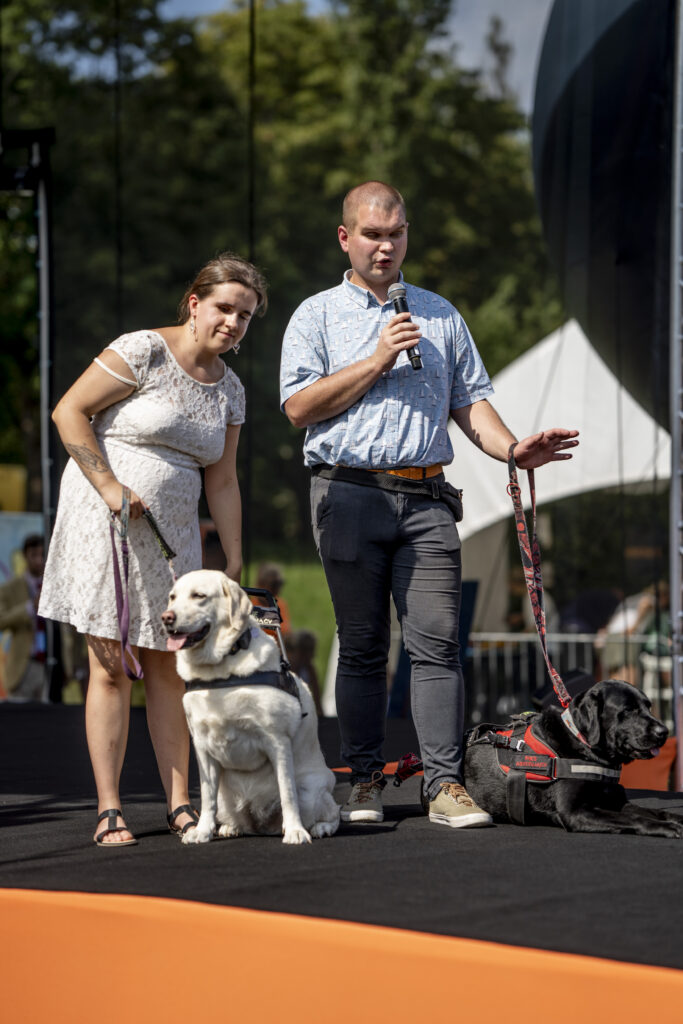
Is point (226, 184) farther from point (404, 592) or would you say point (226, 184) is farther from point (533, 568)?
point (404, 592)

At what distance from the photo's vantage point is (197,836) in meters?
2.81

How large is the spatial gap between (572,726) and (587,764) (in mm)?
101

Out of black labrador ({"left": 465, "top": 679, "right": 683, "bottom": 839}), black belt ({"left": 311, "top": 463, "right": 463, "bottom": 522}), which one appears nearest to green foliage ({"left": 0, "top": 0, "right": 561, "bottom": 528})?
black belt ({"left": 311, "top": 463, "right": 463, "bottom": 522})

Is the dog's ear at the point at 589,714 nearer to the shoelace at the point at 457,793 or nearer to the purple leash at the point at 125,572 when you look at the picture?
the shoelace at the point at 457,793

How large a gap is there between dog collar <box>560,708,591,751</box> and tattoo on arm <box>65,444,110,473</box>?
1.32 m

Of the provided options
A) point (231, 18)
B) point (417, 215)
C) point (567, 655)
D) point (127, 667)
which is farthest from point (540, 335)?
point (127, 667)

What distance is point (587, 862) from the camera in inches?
101

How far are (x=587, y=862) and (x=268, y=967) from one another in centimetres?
85

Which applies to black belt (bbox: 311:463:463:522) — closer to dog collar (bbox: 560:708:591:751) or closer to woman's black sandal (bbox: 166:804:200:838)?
dog collar (bbox: 560:708:591:751)

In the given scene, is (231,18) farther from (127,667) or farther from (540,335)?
(127,667)

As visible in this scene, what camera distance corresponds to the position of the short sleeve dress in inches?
113

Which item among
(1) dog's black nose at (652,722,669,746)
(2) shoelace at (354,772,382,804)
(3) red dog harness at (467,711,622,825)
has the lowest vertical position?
(2) shoelace at (354,772,382,804)

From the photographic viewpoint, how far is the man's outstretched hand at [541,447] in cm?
291

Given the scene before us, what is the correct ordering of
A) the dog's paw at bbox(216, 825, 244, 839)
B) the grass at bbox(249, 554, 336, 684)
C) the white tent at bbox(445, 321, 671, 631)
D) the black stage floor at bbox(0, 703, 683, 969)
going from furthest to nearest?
the grass at bbox(249, 554, 336, 684)
the white tent at bbox(445, 321, 671, 631)
the dog's paw at bbox(216, 825, 244, 839)
the black stage floor at bbox(0, 703, 683, 969)
